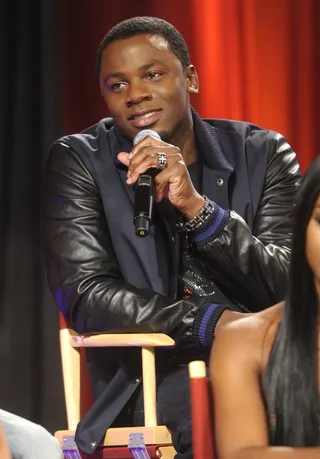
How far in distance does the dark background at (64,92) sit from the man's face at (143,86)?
0.94 metres

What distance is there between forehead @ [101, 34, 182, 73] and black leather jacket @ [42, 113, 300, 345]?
0.21m

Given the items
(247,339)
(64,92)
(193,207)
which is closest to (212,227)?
(193,207)

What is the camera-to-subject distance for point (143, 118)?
9.52ft

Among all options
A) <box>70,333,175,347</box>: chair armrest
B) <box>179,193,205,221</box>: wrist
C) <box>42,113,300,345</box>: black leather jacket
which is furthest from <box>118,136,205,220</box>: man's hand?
<box>70,333,175,347</box>: chair armrest

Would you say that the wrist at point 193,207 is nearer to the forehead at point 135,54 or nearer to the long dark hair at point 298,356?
the forehead at point 135,54

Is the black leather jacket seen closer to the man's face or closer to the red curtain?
the man's face

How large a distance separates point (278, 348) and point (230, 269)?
1.12 m

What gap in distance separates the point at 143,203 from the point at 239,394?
0.86 metres

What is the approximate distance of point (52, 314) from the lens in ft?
12.7

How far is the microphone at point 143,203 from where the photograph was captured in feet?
7.57

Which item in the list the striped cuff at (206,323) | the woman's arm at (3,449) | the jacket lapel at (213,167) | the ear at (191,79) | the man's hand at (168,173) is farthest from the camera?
the ear at (191,79)

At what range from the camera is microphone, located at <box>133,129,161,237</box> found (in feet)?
7.57

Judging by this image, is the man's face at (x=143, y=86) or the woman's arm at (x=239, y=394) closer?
the woman's arm at (x=239, y=394)

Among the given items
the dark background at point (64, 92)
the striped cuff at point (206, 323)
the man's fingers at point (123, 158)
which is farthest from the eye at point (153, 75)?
the dark background at point (64, 92)
